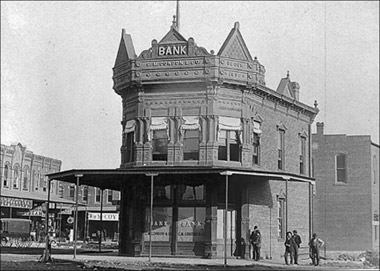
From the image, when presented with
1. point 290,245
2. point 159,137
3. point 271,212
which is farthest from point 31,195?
point 290,245

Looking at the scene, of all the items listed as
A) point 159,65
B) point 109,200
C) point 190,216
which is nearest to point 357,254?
point 190,216

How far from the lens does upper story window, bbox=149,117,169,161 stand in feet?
90.2

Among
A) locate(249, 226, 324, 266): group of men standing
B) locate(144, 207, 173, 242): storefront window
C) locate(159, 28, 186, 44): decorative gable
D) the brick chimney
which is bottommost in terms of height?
locate(249, 226, 324, 266): group of men standing

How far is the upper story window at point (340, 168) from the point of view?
4212cm

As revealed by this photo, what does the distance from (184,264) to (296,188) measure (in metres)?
12.1

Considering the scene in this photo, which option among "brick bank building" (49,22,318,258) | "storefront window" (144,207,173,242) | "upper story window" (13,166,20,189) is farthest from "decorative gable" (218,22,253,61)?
"upper story window" (13,166,20,189)

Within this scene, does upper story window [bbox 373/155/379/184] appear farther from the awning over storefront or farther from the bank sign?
the awning over storefront

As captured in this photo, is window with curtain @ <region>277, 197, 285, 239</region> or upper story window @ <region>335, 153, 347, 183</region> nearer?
window with curtain @ <region>277, 197, 285, 239</region>

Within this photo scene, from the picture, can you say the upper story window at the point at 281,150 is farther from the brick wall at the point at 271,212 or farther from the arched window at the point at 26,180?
the arched window at the point at 26,180

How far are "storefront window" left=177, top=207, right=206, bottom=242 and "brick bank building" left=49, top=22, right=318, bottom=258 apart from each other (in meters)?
0.04

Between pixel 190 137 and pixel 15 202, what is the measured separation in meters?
24.4

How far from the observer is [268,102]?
30.5m

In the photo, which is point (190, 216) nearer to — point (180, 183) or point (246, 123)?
point (180, 183)

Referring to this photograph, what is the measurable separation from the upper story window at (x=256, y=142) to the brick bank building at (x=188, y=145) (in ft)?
0.33
